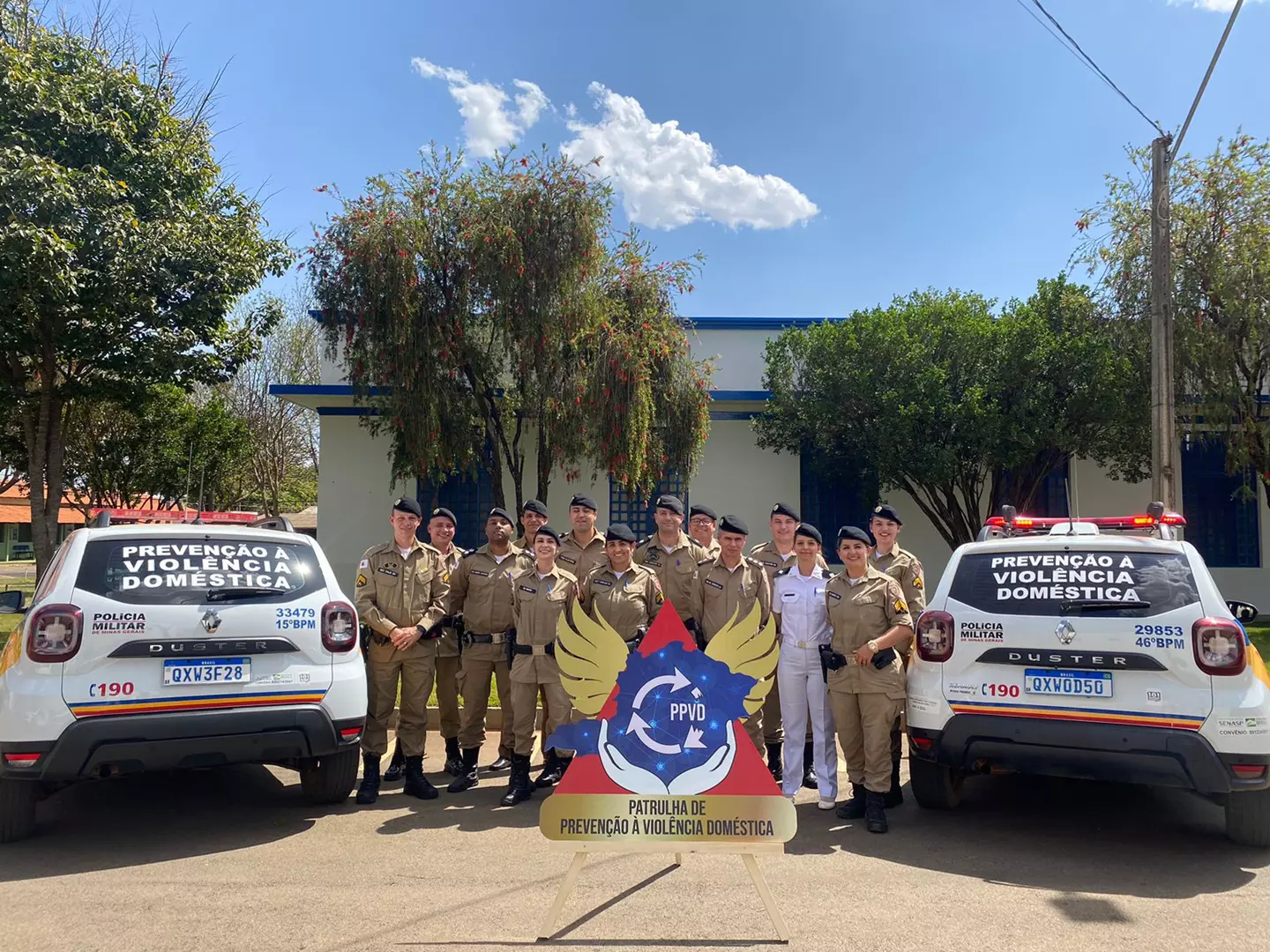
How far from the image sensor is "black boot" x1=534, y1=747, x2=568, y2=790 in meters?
5.68

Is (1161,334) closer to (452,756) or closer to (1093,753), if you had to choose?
(1093,753)

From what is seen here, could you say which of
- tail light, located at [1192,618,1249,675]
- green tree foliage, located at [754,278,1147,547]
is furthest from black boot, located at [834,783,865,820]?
green tree foliage, located at [754,278,1147,547]

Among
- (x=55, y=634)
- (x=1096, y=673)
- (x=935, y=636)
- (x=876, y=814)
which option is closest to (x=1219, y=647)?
(x=1096, y=673)

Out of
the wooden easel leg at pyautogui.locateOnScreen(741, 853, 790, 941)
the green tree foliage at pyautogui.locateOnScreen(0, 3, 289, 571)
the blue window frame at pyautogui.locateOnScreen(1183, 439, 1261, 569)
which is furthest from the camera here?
the blue window frame at pyautogui.locateOnScreen(1183, 439, 1261, 569)

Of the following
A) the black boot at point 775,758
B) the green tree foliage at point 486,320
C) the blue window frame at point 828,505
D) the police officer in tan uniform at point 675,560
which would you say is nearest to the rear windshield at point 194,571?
the police officer in tan uniform at point 675,560

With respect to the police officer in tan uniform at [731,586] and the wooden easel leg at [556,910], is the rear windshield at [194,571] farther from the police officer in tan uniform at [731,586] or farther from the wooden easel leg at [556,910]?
the police officer in tan uniform at [731,586]

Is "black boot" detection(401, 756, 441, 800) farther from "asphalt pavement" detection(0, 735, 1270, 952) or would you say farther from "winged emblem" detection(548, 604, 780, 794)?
"winged emblem" detection(548, 604, 780, 794)

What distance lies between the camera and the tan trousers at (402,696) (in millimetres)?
5449

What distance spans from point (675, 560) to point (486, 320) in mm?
7146

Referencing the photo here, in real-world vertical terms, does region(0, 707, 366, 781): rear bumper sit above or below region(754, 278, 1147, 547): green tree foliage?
below

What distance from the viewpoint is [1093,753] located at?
419 cm

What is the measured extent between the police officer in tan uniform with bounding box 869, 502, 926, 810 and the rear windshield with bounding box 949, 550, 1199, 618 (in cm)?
57

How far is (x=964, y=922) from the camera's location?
11.7 feet

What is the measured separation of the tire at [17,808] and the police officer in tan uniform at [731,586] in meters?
3.80
